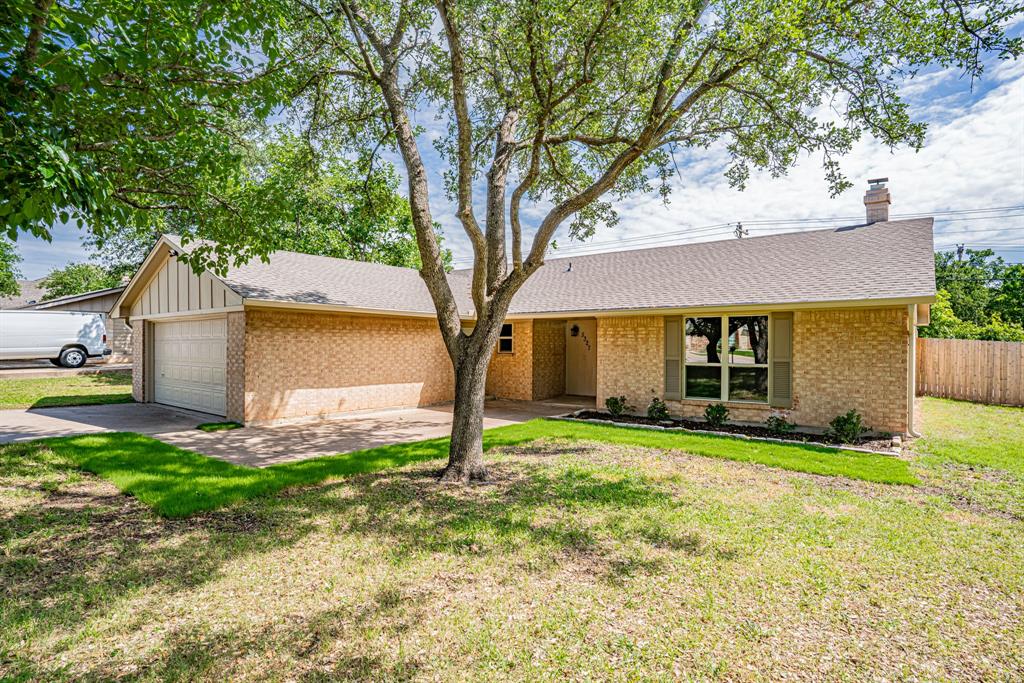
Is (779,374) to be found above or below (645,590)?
above

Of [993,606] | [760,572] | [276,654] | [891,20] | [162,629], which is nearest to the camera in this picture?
[276,654]

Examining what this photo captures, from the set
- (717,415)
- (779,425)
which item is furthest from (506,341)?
(779,425)

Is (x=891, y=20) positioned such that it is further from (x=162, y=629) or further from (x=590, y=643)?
(x=162, y=629)

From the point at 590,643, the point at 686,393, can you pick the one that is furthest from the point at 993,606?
the point at 686,393

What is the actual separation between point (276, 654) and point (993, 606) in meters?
4.90

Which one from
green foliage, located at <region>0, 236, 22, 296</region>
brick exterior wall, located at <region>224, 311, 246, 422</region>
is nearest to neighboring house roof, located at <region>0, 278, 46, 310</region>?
green foliage, located at <region>0, 236, 22, 296</region>

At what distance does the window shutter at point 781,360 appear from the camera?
10.8 m

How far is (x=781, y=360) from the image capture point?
35.6ft

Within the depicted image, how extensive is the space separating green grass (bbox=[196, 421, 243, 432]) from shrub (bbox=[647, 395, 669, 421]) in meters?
8.96

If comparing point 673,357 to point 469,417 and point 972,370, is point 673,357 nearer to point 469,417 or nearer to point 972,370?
point 469,417

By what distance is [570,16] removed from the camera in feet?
20.8

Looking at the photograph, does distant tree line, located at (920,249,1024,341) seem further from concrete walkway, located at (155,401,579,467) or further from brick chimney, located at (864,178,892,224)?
concrete walkway, located at (155,401,579,467)

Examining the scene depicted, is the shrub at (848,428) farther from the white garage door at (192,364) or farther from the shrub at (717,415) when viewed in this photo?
the white garage door at (192,364)

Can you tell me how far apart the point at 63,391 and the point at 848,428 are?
21.0 meters
